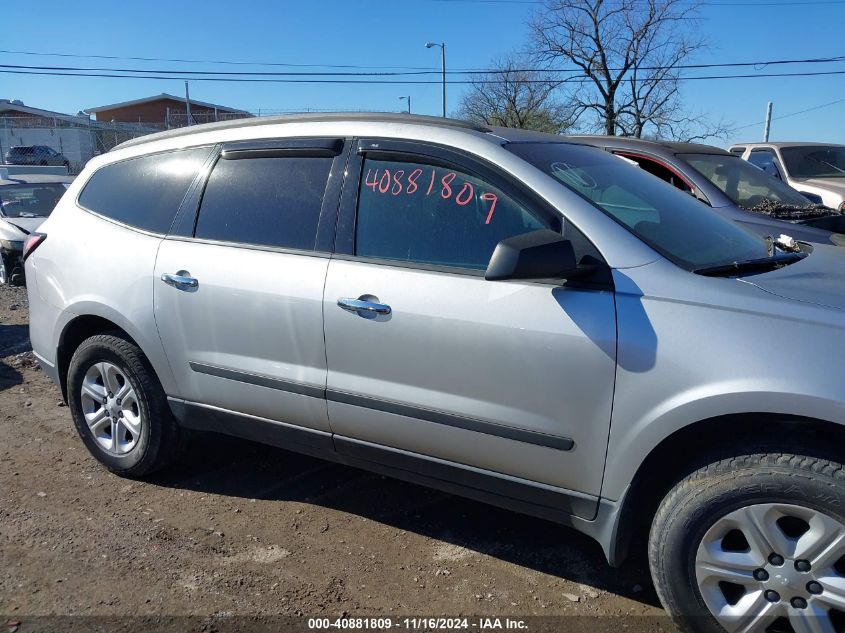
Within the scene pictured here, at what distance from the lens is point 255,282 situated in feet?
10.4

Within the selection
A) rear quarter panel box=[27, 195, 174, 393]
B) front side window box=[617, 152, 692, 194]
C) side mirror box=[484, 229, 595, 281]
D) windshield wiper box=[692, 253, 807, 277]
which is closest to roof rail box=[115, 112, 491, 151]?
rear quarter panel box=[27, 195, 174, 393]

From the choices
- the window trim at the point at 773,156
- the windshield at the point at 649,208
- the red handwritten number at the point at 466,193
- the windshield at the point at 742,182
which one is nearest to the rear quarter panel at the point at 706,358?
the windshield at the point at 649,208

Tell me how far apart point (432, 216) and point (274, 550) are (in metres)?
1.68

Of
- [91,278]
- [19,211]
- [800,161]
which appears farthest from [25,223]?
[800,161]


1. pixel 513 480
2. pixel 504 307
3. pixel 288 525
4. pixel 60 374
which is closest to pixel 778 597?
pixel 513 480

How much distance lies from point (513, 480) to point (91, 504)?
7.51 ft

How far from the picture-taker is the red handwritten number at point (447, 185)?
114 inches

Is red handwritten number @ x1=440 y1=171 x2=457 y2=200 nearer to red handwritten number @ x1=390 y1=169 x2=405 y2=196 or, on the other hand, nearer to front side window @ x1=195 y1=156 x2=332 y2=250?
red handwritten number @ x1=390 y1=169 x2=405 y2=196

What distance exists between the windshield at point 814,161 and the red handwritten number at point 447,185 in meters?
8.10

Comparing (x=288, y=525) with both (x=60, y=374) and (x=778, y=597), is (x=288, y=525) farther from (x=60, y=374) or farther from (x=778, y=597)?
(x=778, y=597)

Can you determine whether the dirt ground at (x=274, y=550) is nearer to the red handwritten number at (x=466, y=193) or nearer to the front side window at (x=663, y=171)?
the red handwritten number at (x=466, y=193)

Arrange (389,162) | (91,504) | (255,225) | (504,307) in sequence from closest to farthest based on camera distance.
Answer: (504,307)
(389,162)
(255,225)
(91,504)

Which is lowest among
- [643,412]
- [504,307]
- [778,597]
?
[778,597]

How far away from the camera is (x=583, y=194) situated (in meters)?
2.74
